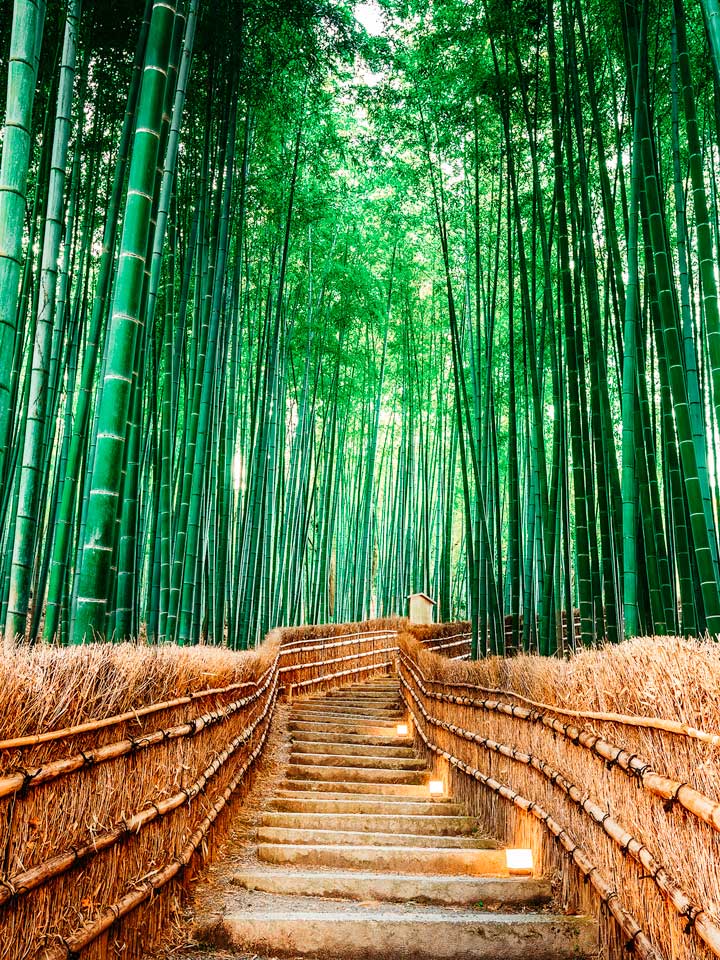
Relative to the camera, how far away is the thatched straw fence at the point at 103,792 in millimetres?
1384

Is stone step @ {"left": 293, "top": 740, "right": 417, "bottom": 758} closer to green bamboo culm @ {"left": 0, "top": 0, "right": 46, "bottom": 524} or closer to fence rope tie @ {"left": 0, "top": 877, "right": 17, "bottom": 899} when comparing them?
green bamboo culm @ {"left": 0, "top": 0, "right": 46, "bottom": 524}

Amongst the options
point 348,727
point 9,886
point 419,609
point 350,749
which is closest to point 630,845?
point 9,886

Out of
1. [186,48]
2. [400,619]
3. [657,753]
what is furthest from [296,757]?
[400,619]

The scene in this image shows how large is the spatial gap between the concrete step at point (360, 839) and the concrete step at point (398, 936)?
0.81 metres

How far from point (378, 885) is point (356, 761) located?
2165 millimetres

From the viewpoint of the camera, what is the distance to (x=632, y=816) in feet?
6.42

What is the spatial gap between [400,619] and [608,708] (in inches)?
300

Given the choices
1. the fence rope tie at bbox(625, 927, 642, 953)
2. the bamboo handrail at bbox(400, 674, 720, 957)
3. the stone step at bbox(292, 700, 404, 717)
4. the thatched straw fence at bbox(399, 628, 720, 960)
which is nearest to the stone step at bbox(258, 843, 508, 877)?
the thatched straw fence at bbox(399, 628, 720, 960)

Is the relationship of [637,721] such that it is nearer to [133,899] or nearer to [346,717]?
[133,899]

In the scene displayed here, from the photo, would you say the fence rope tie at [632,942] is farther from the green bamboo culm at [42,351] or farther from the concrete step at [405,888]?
the green bamboo culm at [42,351]

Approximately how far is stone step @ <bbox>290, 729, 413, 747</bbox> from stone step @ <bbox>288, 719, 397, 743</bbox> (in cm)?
3

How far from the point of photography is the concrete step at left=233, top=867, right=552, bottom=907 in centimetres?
246

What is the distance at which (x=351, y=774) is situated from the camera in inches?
170

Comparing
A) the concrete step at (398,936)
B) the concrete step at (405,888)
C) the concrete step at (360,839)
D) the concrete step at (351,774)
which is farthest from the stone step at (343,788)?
the concrete step at (398,936)
